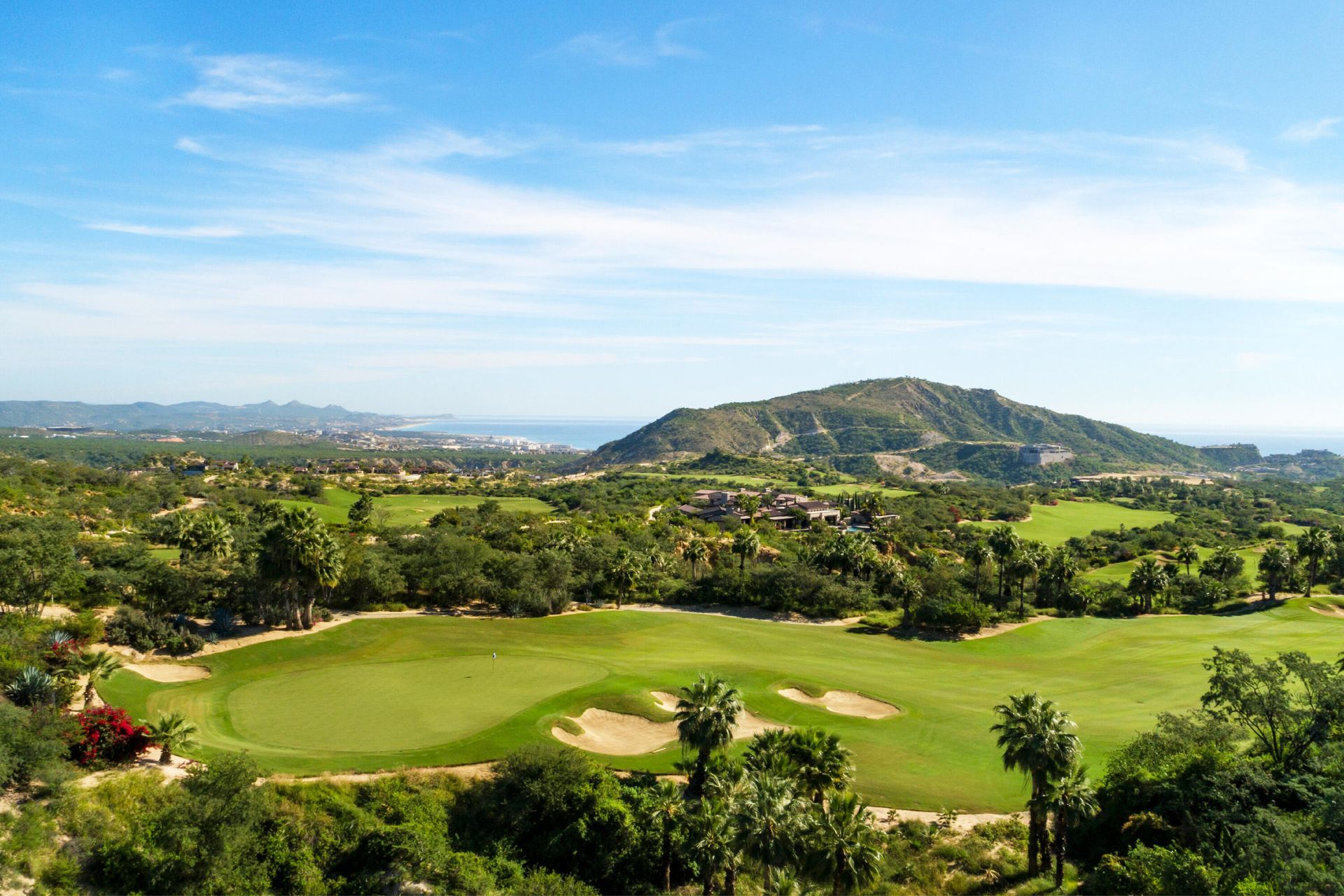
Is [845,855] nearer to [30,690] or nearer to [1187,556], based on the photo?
[30,690]

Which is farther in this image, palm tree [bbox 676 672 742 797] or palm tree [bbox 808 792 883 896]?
palm tree [bbox 676 672 742 797]

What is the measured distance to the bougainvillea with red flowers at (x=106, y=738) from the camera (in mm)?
23453

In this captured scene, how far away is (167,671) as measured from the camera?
1356 inches

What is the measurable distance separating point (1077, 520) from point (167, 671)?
117 meters

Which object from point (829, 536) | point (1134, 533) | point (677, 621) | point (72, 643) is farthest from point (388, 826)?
point (1134, 533)

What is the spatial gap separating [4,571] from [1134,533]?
4482 inches

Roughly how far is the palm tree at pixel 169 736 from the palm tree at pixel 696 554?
4471 cm

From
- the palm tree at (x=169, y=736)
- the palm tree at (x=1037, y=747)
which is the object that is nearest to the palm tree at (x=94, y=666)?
the palm tree at (x=169, y=736)

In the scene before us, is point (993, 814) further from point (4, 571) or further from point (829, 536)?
point (829, 536)

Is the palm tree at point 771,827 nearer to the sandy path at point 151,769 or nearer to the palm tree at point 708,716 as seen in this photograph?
the palm tree at point 708,716

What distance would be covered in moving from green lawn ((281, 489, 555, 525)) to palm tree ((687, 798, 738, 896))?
70032 mm

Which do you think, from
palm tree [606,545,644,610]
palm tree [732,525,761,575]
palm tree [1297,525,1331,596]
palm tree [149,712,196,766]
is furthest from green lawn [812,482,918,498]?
palm tree [149,712,196,766]

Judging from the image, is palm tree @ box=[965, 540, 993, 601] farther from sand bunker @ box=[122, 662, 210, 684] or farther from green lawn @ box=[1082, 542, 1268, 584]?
sand bunker @ box=[122, 662, 210, 684]

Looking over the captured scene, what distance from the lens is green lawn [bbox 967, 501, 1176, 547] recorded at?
9712cm
